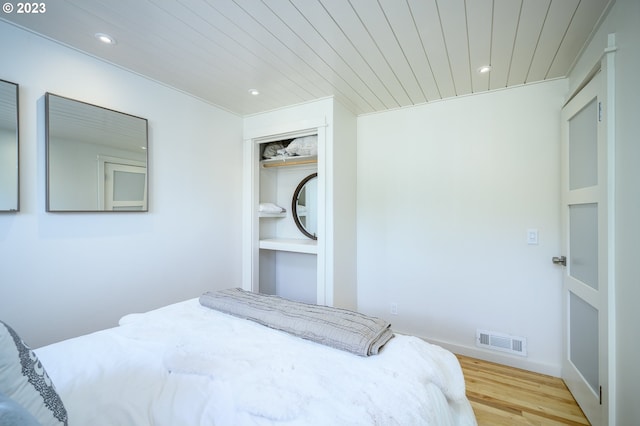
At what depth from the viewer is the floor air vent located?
2193 millimetres

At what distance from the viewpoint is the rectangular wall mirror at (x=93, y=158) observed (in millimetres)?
1643

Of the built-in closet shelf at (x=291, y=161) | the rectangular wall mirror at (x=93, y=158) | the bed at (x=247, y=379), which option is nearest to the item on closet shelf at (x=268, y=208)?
the built-in closet shelf at (x=291, y=161)

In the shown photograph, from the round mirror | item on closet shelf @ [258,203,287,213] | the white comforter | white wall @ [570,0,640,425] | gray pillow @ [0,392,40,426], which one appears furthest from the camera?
the round mirror

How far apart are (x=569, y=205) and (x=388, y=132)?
5.18 ft

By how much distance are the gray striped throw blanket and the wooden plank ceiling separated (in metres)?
1.60

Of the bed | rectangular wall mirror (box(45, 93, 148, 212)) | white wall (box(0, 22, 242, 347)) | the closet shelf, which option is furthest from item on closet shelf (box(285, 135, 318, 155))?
the bed

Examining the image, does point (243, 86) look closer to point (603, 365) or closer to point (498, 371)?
point (603, 365)

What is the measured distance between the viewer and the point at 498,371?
2.15 m

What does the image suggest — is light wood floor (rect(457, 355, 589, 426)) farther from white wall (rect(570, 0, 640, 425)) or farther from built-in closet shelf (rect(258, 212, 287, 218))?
built-in closet shelf (rect(258, 212, 287, 218))

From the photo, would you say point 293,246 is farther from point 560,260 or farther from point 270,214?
point 560,260

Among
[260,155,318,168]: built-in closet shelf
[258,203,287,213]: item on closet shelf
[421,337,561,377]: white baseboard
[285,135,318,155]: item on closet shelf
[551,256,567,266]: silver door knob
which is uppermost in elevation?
[285,135,318,155]: item on closet shelf

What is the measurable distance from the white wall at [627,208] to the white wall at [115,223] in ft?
9.28

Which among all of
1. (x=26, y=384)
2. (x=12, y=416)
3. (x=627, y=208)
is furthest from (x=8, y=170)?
(x=627, y=208)

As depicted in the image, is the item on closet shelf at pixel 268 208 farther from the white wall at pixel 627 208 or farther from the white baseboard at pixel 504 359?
the white wall at pixel 627 208
